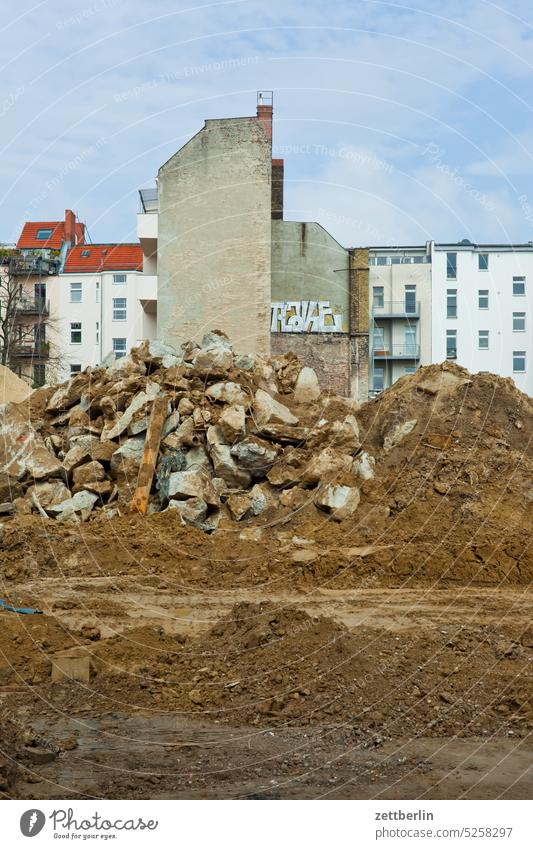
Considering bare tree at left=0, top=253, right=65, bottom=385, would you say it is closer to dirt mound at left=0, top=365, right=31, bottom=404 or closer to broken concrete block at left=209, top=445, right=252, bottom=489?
dirt mound at left=0, top=365, right=31, bottom=404

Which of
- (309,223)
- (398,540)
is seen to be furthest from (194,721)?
(309,223)

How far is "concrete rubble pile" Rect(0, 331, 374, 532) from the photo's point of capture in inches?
728

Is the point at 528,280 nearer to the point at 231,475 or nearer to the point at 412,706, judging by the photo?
the point at 231,475

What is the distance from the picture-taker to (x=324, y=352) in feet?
128

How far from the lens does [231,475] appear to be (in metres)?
19.1

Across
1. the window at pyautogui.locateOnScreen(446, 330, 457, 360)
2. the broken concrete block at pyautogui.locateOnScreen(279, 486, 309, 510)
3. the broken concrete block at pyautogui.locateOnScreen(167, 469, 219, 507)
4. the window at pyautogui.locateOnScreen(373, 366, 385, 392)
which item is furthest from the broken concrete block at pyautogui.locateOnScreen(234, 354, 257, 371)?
the window at pyautogui.locateOnScreen(446, 330, 457, 360)

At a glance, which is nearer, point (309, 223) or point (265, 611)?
point (265, 611)

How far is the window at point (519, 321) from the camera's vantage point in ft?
201

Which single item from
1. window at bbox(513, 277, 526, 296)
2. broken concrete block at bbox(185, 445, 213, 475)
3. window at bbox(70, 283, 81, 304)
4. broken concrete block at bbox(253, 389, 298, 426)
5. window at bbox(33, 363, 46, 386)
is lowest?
broken concrete block at bbox(185, 445, 213, 475)

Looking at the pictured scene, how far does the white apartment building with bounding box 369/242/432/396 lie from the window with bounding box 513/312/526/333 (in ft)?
23.6

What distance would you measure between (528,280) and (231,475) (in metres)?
45.3

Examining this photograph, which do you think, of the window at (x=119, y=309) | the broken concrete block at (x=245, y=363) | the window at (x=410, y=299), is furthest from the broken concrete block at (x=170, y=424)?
the window at (x=410, y=299)

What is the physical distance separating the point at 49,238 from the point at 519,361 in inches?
1146

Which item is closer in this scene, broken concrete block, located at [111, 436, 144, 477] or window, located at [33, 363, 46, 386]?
broken concrete block, located at [111, 436, 144, 477]
